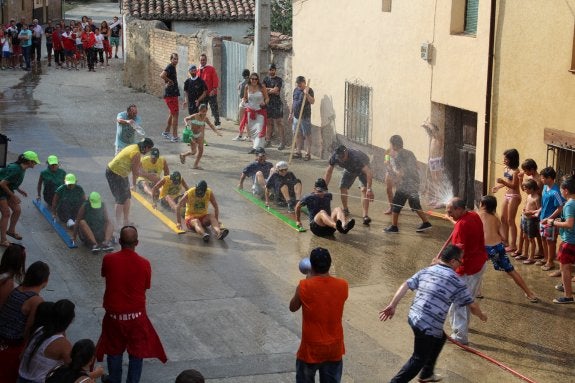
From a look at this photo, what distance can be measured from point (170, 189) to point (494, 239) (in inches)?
245

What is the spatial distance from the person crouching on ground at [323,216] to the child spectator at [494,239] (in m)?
3.31

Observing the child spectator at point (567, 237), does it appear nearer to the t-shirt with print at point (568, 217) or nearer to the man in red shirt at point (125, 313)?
the t-shirt with print at point (568, 217)

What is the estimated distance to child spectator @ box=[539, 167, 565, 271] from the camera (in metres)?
12.7

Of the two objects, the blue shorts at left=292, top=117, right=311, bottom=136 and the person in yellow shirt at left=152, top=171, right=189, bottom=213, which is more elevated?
the blue shorts at left=292, top=117, right=311, bottom=136

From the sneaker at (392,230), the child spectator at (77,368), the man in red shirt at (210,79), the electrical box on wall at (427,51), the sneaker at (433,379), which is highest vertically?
the electrical box on wall at (427,51)

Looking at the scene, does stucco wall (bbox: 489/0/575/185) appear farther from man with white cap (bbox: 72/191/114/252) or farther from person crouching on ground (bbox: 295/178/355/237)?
man with white cap (bbox: 72/191/114/252)

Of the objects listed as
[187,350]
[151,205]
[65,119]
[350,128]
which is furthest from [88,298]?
[65,119]

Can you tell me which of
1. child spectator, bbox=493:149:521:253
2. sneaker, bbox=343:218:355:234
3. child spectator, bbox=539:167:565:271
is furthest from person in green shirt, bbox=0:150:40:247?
child spectator, bbox=539:167:565:271

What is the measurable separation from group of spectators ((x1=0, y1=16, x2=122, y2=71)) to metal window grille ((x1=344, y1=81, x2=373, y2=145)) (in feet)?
55.6

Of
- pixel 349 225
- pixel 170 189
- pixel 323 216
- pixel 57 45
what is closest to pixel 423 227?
pixel 349 225

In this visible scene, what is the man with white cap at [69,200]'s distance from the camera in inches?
576

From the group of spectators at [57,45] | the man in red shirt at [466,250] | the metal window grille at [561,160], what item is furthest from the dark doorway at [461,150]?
the group of spectators at [57,45]

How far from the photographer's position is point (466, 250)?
35.7 feet

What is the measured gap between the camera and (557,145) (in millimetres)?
13547
